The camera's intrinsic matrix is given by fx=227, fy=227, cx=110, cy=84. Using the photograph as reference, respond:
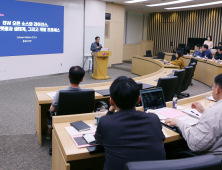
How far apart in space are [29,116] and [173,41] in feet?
41.9

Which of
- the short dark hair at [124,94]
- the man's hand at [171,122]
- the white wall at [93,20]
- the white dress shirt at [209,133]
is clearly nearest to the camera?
the short dark hair at [124,94]

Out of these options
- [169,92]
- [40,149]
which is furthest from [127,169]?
[169,92]

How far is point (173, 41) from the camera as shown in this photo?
15.3m

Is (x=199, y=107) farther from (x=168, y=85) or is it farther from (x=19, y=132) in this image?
(x=19, y=132)

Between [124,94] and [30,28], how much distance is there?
734 cm

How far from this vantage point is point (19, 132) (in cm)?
379

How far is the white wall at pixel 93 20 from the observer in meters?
10.0

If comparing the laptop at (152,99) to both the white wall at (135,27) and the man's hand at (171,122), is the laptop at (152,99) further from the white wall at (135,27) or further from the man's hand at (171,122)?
the white wall at (135,27)

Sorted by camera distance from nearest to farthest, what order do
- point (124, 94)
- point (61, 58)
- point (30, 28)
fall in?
point (124, 94) < point (30, 28) < point (61, 58)

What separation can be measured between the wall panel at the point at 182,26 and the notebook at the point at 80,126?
12.7 metres

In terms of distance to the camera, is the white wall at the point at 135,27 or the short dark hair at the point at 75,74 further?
the white wall at the point at 135,27

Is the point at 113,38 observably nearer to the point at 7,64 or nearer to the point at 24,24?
the point at 24,24

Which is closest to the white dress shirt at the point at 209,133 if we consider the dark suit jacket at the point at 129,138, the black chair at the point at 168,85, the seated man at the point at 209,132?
the seated man at the point at 209,132

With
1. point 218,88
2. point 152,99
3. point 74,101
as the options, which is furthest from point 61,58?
point 218,88
